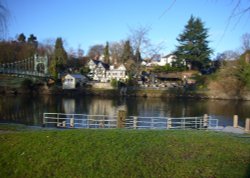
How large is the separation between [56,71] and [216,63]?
161ft

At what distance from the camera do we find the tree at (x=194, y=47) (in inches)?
3236

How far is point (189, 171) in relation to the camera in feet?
27.2

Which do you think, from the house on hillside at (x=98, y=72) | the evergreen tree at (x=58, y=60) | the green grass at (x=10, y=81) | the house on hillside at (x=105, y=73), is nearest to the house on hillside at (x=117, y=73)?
the house on hillside at (x=105, y=73)

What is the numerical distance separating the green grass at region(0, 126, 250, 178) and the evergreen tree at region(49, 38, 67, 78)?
217 ft

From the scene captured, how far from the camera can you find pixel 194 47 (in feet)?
271

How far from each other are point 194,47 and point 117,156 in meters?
77.3

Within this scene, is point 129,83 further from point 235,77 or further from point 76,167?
point 76,167

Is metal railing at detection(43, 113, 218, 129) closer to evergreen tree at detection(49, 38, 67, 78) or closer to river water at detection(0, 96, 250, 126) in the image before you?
river water at detection(0, 96, 250, 126)

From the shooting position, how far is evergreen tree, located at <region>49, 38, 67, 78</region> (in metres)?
76.1

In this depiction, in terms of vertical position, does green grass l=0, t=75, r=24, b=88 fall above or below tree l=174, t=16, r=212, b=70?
below

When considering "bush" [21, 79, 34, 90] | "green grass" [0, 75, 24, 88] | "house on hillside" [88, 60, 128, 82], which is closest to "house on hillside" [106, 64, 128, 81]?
"house on hillside" [88, 60, 128, 82]

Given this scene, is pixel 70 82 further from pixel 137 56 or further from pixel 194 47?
pixel 194 47

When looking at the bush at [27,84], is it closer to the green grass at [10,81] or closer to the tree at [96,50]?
the green grass at [10,81]

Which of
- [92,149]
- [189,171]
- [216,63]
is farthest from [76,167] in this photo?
[216,63]
